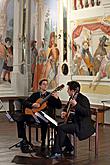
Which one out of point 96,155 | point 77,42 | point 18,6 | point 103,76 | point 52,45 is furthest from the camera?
point 18,6

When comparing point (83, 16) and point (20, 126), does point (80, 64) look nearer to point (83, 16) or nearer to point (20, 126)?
point (83, 16)


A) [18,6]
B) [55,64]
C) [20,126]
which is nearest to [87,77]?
[55,64]

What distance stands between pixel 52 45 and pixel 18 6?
236 cm

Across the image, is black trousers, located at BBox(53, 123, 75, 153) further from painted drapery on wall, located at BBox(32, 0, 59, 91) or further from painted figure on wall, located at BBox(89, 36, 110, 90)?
painted drapery on wall, located at BBox(32, 0, 59, 91)

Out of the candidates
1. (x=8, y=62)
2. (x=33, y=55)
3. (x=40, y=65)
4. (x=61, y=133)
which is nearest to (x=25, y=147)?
(x=61, y=133)

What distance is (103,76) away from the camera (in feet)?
42.2

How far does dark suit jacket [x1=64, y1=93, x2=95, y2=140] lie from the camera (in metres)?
7.38

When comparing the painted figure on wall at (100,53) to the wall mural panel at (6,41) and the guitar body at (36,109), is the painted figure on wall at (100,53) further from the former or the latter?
the guitar body at (36,109)

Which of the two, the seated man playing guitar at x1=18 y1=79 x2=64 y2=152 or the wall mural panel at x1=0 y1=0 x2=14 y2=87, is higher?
the wall mural panel at x1=0 y1=0 x2=14 y2=87

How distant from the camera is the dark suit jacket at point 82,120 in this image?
291 inches

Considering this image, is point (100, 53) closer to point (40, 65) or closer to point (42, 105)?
point (40, 65)

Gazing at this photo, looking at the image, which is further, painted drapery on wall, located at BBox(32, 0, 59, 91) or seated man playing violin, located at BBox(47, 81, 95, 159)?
painted drapery on wall, located at BBox(32, 0, 59, 91)

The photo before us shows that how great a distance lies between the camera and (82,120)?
24.5ft

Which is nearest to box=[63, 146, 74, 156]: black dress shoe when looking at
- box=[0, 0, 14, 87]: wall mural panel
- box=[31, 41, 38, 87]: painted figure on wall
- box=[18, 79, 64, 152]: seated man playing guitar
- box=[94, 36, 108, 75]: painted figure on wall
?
box=[18, 79, 64, 152]: seated man playing guitar
